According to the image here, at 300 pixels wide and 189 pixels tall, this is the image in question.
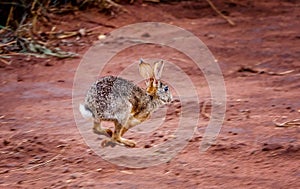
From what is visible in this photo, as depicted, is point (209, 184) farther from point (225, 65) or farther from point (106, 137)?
point (225, 65)

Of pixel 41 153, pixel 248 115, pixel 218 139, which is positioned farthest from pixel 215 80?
pixel 41 153

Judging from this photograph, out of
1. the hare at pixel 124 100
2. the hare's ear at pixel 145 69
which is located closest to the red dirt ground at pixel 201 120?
the hare at pixel 124 100

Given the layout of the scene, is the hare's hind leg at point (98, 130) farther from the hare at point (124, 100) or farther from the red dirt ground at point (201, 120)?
the red dirt ground at point (201, 120)

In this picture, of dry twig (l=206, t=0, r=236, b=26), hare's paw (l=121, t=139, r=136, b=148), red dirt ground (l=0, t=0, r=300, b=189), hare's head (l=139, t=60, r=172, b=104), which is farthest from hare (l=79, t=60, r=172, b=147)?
dry twig (l=206, t=0, r=236, b=26)

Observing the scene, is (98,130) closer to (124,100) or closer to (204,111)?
(124,100)

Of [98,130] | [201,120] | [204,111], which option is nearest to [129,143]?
[98,130]
